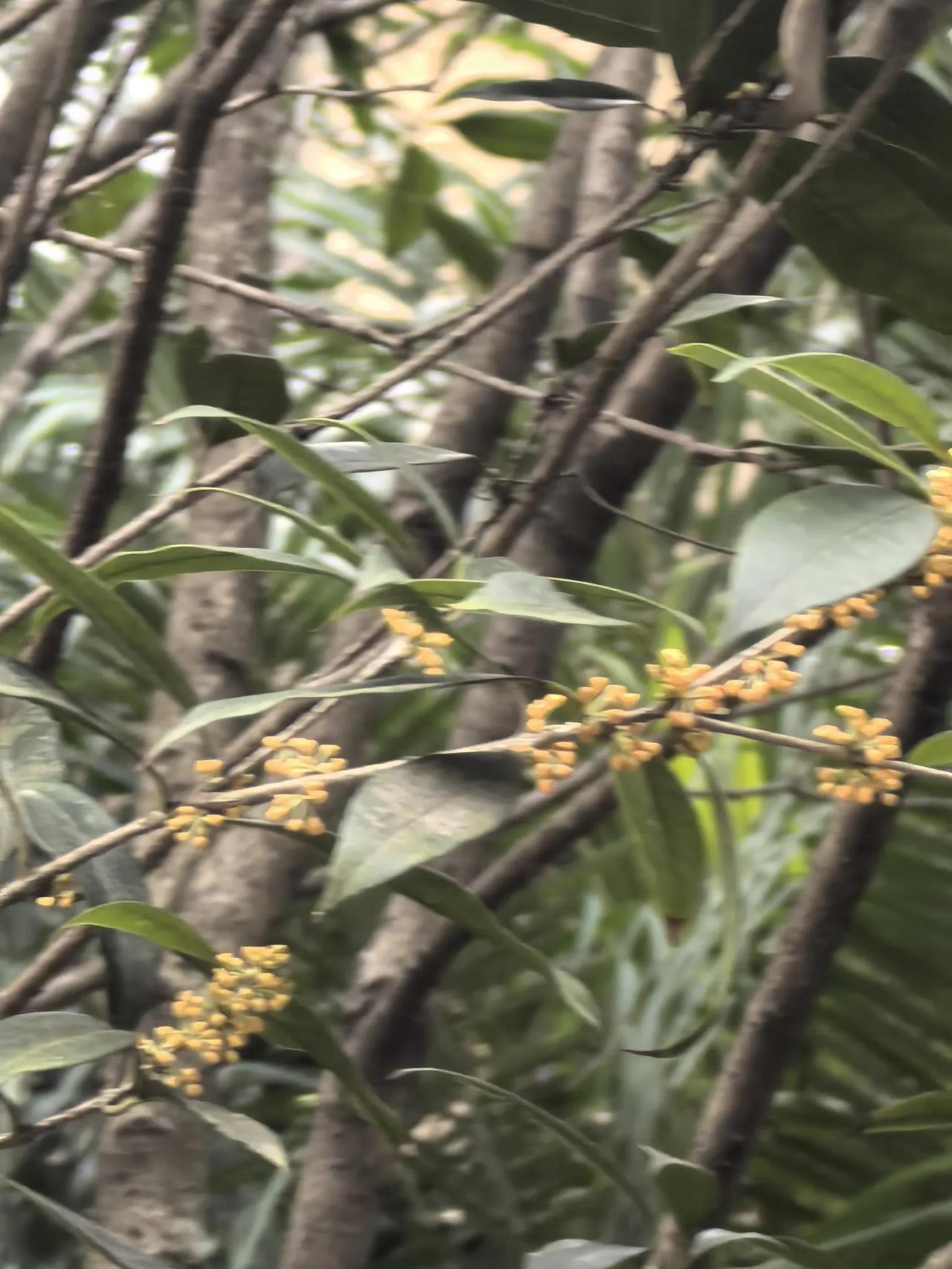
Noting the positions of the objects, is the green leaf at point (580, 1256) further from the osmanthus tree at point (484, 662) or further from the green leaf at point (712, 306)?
the green leaf at point (712, 306)

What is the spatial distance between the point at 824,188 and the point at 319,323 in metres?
0.22

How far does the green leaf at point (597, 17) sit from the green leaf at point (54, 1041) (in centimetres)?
31

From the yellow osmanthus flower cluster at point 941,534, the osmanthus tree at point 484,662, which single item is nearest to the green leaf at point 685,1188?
the osmanthus tree at point 484,662

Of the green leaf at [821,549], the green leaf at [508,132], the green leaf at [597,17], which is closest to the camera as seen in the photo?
the green leaf at [821,549]

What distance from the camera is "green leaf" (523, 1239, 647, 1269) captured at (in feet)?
1.19

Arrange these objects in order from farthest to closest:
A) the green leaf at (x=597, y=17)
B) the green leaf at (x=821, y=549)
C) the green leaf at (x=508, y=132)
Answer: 1. the green leaf at (x=508, y=132)
2. the green leaf at (x=597, y=17)
3. the green leaf at (x=821, y=549)

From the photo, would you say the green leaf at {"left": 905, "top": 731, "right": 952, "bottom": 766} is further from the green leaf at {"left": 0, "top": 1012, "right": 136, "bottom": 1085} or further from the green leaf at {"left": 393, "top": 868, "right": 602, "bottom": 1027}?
the green leaf at {"left": 0, "top": 1012, "right": 136, "bottom": 1085}

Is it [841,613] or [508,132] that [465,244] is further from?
[841,613]

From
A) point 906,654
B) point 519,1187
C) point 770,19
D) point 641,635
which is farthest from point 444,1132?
point 770,19

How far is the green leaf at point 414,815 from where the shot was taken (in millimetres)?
241

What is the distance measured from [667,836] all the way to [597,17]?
0.24 metres

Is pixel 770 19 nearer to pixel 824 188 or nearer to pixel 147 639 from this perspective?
pixel 824 188

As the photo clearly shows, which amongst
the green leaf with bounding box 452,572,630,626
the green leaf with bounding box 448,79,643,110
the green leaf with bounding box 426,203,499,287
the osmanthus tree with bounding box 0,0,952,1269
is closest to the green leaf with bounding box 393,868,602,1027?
the osmanthus tree with bounding box 0,0,952,1269

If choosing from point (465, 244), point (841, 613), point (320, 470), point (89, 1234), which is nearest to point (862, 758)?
point (841, 613)
